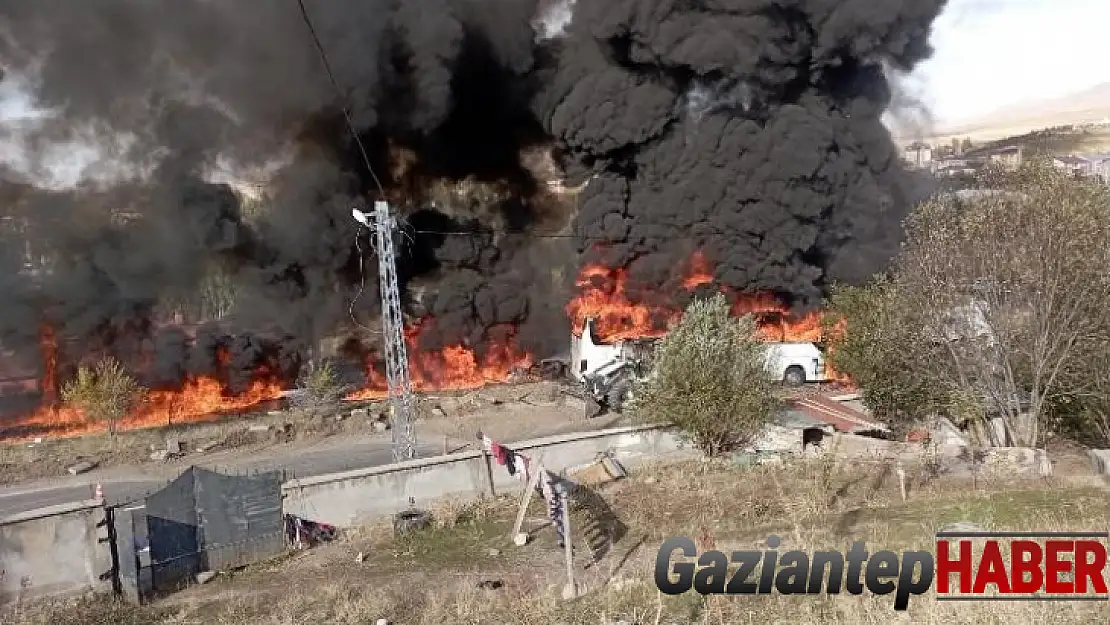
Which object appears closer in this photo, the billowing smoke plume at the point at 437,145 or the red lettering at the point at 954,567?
the red lettering at the point at 954,567

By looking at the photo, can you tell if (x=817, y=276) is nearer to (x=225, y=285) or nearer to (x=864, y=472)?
(x=864, y=472)

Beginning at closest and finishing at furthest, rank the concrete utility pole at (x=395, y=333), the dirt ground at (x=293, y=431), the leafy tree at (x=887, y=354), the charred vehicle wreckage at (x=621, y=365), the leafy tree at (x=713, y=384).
Answer: the leafy tree at (x=713, y=384)
the leafy tree at (x=887, y=354)
the concrete utility pole at (x=395, y=333)
the dirt ground at (x=293, y=431)
the charred vehicle wreckage at (x=621, y=365)

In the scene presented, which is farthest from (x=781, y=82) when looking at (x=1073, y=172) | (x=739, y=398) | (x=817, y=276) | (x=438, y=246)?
(x=739, y=398)

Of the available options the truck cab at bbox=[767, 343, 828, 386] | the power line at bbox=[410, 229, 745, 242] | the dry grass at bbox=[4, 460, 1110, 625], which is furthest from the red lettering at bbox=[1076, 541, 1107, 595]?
the power line at bbox=[410, 229, 745, 242]

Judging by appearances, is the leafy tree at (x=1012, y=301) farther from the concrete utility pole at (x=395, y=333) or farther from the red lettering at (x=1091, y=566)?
the concrete utility pole at (x=395, y=333)

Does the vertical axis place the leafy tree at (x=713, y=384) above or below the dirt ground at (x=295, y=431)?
above

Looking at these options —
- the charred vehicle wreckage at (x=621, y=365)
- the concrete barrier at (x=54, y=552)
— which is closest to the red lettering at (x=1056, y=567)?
the concrete barrier at (x=54, y=552)

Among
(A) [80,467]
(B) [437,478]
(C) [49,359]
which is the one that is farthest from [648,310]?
(C) [49,359]
